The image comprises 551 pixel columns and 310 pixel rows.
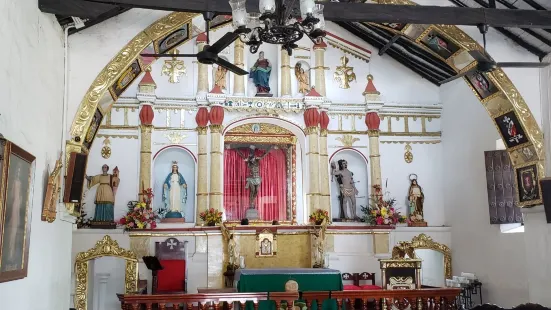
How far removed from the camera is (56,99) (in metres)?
7.88

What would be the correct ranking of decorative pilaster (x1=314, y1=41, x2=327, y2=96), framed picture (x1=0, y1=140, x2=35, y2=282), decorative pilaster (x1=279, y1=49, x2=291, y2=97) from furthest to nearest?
decorative pilaster (x1=314, y1=41, x2=327, y2=96) → decorative pilaster (x1=279, y1=49, x2=291, y2=97) → framed picture (x1=0, y1=140, x2=35, y2=282)

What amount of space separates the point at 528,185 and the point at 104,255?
8.60m

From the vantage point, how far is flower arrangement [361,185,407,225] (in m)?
14.2

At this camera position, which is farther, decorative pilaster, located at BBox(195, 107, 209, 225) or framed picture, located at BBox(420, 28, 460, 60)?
decorative pilaster, located at BBox(195, 107, 209, 225)

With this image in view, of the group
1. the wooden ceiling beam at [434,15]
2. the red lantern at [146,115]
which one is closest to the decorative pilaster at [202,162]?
the red lantern at [146,115]

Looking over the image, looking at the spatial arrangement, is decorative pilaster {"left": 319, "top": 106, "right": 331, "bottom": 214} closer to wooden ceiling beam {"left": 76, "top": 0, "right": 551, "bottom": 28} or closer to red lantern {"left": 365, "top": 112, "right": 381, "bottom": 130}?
red lantern {"left": 365, "top": 112, "right": 381, "bottom": 130}

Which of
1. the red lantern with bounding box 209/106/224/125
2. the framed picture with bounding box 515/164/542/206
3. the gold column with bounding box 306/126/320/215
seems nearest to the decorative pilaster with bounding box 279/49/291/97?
the gold column with bounding box 306/126/320/215

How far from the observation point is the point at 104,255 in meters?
12.5

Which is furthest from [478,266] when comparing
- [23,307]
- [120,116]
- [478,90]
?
[23,307]

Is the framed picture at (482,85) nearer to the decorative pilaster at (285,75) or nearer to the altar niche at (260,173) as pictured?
the decorative pilaster at (285,75)

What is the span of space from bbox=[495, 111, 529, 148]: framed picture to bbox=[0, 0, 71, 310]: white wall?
722 cm

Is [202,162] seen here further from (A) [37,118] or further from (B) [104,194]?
(A) [37,118]

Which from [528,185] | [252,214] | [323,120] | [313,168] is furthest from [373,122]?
[528,185]

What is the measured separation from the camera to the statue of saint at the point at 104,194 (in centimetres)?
1301
